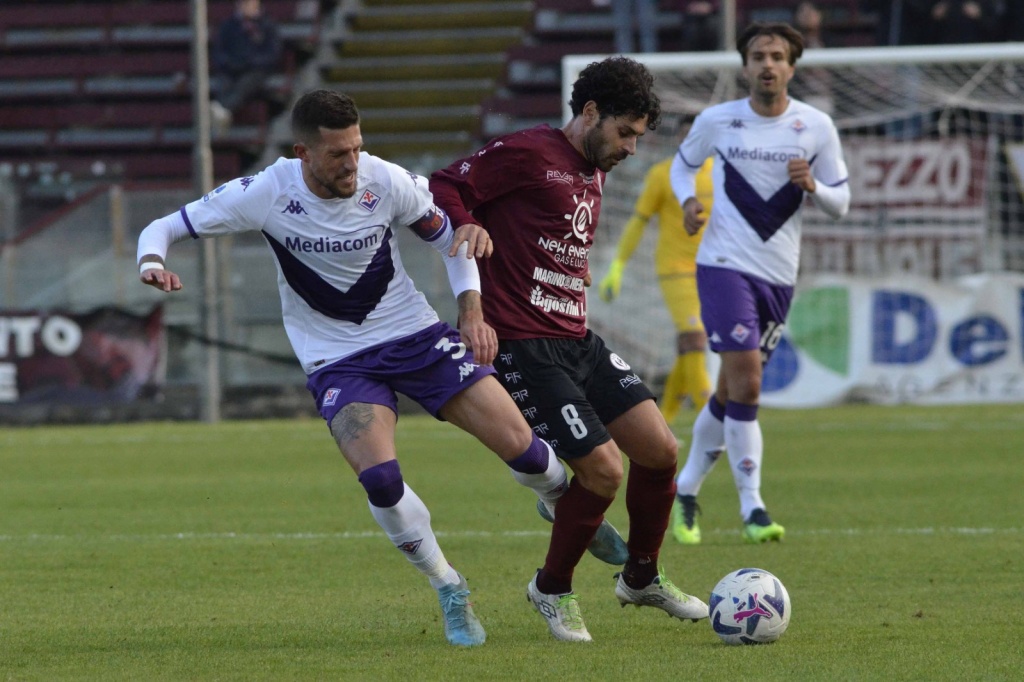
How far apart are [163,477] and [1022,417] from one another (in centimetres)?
798

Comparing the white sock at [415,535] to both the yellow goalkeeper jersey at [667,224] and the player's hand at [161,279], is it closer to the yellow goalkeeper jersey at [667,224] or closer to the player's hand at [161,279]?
the player's hand at [161,279]

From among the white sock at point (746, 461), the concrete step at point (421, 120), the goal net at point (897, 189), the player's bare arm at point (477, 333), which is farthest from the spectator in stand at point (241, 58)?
the player's bare arm at point (477, 333)

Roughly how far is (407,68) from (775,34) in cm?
1627

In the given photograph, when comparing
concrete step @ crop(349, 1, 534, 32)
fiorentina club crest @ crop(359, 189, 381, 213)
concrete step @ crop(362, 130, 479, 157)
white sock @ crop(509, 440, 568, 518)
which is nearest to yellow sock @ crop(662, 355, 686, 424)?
white sock @ crop(509, 440, 568, 518)

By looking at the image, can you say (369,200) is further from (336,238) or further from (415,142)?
(415,142)

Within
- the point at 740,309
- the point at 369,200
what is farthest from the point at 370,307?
the point at 740,309

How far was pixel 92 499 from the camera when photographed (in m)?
9.77

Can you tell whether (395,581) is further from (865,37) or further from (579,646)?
(865,37)

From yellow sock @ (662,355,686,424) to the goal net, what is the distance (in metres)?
3.95

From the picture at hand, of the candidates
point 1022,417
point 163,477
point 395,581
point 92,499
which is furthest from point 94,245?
point 395,581

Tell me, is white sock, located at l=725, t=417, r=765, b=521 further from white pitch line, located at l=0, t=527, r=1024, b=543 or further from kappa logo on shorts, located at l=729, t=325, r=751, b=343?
kappa logo on shorts, located at l=729, t=325, r=751, b=343

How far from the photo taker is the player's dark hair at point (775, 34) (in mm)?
7516

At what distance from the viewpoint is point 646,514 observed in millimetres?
5602

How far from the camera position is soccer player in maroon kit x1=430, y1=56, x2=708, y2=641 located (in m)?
5.43
